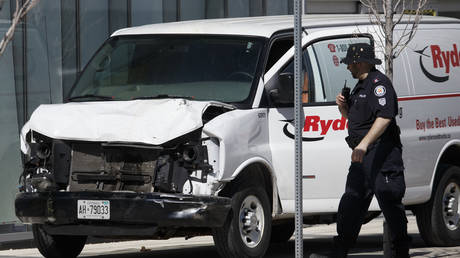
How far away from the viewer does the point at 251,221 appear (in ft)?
35.7

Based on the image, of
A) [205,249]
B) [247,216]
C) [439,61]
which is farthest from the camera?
[205,249]

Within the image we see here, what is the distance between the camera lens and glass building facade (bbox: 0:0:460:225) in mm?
14859

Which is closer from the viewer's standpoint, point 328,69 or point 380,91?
point 380,91

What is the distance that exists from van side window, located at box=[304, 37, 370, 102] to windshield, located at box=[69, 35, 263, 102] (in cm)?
63

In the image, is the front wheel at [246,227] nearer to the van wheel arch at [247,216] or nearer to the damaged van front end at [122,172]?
the van wheel arch at [247,216]

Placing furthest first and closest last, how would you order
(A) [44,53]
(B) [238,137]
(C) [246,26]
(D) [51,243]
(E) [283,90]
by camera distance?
(A) [44,53], (C) [246,26], (D) [51,243], (E) [283,90], (B) [238,137]

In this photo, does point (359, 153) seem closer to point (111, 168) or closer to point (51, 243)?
point (111, 168)

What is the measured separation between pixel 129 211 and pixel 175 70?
1800 millimetres

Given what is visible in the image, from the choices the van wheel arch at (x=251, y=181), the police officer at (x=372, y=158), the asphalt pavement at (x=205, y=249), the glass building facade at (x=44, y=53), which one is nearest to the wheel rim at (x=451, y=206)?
the asphalt pavement at (x=205, y=249)

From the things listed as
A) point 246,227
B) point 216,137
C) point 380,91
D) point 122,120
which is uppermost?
A: point 380,91

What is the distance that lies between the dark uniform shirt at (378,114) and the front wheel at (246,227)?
1.20 meters

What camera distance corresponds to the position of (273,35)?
37.9 ft

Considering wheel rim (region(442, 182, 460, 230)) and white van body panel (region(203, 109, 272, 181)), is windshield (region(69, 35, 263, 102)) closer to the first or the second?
white van body panel (region(203, 109, 272, 181))

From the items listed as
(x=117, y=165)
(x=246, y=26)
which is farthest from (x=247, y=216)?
(x=246, y=26)
